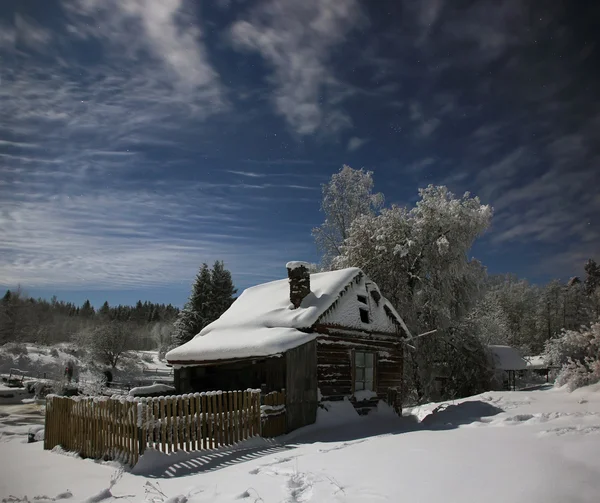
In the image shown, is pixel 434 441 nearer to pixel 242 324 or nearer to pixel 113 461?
pixel 113 461

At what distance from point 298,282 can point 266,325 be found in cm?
209

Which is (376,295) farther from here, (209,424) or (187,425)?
(187,425)

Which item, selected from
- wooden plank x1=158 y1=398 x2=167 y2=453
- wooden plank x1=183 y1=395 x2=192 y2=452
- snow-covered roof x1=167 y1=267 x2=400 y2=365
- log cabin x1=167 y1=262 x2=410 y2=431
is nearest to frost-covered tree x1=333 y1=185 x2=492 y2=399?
log cabin x1=167 y1=262 x2=410 y2=431

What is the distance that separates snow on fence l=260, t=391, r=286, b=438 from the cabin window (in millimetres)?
4881

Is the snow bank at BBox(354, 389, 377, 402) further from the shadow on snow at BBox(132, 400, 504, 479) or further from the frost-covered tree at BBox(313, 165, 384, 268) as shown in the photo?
the frost-covered tree at BBox(313, 165, 384, 268)

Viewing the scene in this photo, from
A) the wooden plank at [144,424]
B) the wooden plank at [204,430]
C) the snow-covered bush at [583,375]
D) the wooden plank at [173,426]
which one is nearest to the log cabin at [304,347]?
the wooden plank at [204,430]

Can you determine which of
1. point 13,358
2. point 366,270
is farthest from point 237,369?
point 13,358

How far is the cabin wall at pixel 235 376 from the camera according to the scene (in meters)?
15.0

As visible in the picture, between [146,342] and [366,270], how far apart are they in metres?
105

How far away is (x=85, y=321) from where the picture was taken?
4801 inches

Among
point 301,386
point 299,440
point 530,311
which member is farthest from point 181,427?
point 530,311

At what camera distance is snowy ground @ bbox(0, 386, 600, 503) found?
5.24 metres

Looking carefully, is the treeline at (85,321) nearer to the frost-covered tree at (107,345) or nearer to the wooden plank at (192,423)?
the frost-covered tree at (107,345)

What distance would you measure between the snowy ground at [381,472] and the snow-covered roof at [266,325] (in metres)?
3.87
